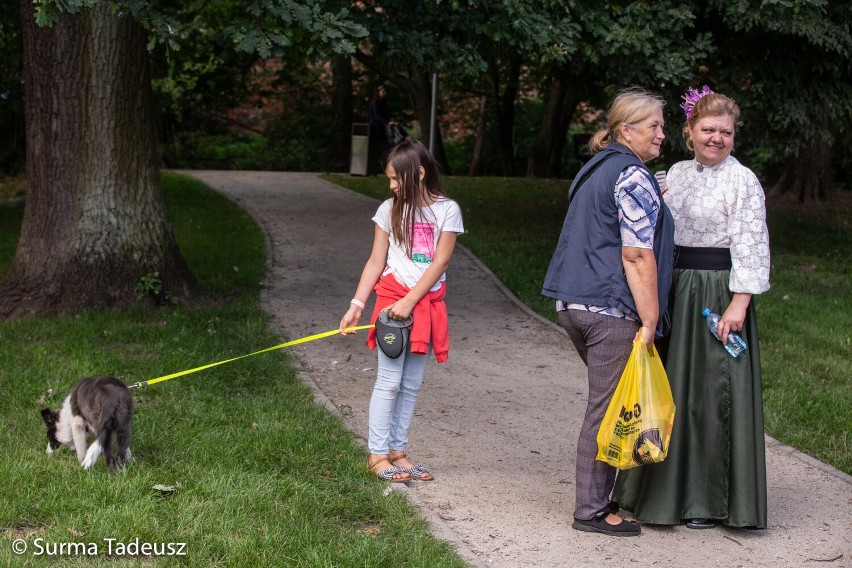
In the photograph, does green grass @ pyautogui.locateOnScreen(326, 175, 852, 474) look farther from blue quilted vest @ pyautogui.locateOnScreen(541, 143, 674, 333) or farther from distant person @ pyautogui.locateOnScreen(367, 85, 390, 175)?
blue quilted vest @ pyautogui.locateOnScreen(541, 143, 674, 333)

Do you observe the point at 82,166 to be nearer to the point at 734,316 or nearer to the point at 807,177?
the point at 734,316

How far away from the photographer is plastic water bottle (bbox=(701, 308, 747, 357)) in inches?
192

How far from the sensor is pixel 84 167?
895 centimetres

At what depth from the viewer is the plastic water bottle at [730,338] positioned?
4.87 m

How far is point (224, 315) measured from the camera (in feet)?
29.6

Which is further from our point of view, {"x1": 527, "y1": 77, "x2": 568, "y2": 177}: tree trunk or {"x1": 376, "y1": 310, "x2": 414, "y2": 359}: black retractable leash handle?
{"x1": 527, "y1": 77, "x2": 568, "y2": 177}: tree trunk

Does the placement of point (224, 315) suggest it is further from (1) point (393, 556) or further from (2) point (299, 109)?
(2) point (299, 109)

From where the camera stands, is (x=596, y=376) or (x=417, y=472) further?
(x=417, y=472)

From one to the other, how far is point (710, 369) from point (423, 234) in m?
1.53

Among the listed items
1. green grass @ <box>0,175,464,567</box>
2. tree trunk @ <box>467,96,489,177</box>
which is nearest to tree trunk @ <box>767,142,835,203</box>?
tree trunk @ <box>467,96,489,177</box>

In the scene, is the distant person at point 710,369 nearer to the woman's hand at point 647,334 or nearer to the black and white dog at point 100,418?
the woman's hand at point 647,334

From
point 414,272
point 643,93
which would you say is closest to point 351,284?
point 414,272

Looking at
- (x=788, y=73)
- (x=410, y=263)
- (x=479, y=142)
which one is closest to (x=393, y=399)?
(x=410, y=263)

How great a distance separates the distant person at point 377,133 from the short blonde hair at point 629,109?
1651cm
